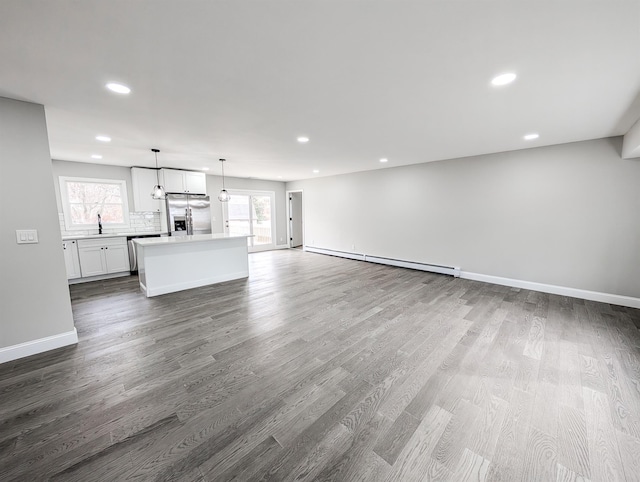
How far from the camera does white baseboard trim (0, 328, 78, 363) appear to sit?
2.46m

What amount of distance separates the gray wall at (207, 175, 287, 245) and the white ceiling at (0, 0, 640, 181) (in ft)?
12.9

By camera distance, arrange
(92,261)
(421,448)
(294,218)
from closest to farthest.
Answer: (421,448), (92,261), (294,218)

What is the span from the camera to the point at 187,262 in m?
4.65

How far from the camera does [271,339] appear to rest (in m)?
2.82

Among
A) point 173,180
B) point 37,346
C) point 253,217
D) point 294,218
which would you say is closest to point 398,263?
point 294,218

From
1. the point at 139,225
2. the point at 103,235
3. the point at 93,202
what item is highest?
the point at 93,202

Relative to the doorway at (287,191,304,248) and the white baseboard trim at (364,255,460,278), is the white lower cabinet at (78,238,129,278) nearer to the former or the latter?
the doorway at (287,191,304,248)

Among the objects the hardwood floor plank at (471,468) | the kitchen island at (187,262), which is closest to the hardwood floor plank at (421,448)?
the hardwood floor plank at (471,468)

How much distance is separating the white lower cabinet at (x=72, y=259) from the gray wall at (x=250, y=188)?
10.3 ft

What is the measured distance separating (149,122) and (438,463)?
4.14 meters

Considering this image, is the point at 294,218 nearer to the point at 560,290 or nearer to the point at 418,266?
the point at 418,266

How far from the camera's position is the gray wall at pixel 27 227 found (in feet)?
7.82

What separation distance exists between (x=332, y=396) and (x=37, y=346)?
3.08m

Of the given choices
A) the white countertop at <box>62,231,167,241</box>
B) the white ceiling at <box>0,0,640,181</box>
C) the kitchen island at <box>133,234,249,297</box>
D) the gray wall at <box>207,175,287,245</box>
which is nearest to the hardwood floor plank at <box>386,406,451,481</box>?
the white ceiling at <box>0,0,640,181</box>
